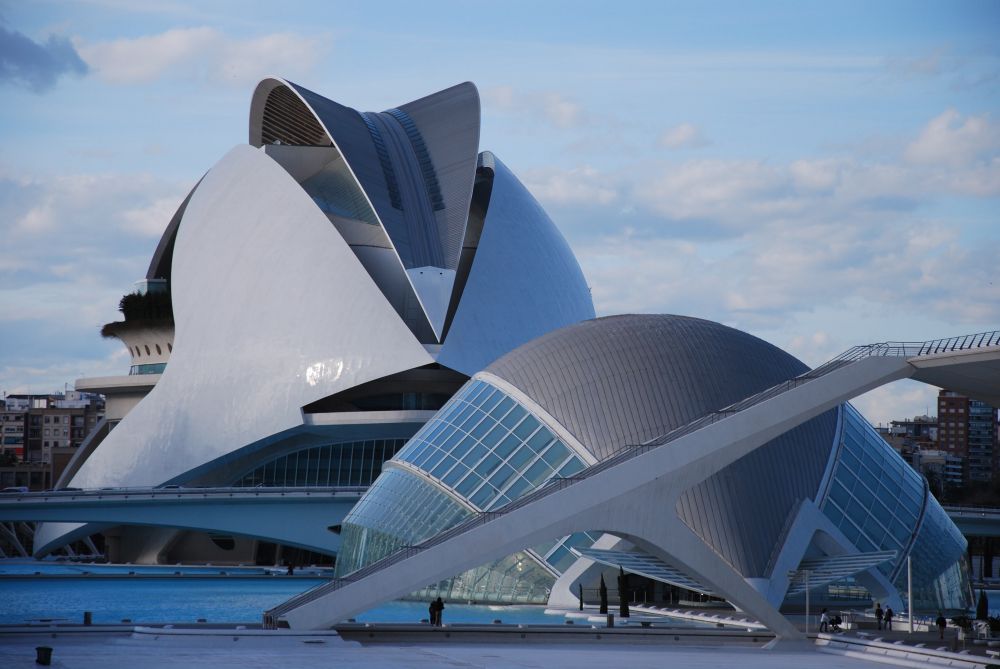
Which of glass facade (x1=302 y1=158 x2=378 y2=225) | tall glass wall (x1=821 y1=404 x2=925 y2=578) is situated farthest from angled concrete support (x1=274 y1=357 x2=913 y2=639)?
glass facade (x1=302 y1=158 x2=378 y2=225)

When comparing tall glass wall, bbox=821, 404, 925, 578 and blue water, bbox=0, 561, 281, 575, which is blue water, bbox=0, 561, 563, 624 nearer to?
blue water, bbox=0, 561, 281, 575

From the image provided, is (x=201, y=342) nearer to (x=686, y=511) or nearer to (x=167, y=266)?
(x=167, y=266)

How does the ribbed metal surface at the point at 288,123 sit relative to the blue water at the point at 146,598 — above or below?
above

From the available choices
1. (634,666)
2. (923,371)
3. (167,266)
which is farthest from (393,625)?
(167,266)

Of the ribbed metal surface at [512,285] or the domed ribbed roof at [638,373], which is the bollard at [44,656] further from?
Result: the ribbed metal surface at [512,285]

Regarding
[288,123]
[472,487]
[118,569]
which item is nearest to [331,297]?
[288,123]

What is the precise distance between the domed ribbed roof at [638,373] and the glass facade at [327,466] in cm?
2232

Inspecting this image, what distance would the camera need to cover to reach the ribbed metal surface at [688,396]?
96.2 ft

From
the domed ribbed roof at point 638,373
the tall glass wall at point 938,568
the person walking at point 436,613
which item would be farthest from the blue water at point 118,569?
the tall glass wall at point 938,568

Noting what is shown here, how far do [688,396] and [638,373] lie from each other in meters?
1.45

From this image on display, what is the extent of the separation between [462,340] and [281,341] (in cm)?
787

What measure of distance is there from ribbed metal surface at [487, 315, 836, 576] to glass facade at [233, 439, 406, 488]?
73.0 feet

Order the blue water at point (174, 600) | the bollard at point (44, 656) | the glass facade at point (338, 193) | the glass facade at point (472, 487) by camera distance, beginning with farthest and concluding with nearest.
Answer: the glass facade at point (338, 193)
the glass facade at point (472, 487)
the blue water at point (174, 600)
the bollard at point (44, 656)

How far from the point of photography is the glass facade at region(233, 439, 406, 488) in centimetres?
5691
